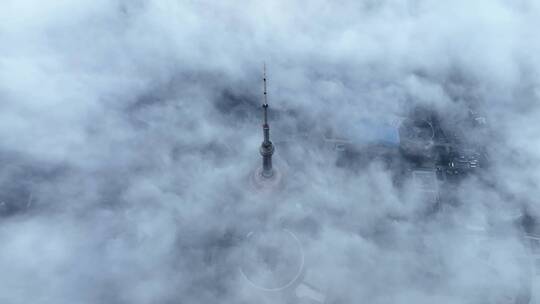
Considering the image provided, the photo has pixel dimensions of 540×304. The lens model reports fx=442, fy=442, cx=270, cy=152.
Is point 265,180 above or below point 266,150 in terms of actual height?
below

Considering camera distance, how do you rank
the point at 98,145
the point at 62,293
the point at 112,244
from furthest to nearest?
the point at 98,145
the point at 112,244
the point at 62,293

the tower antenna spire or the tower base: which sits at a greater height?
the tower antenna spire

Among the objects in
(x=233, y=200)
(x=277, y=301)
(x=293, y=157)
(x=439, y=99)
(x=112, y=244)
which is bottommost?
(x=277, y=301)

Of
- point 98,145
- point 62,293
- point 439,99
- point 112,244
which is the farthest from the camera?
point 439,99

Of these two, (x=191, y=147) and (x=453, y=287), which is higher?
(x=191, y=147)

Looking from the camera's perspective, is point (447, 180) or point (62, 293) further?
point (447, 180)

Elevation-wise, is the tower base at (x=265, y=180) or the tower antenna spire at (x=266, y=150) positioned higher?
the tower antenna spire at (x=266, y=150)

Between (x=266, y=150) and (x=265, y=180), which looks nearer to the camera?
(x=266, y=150)

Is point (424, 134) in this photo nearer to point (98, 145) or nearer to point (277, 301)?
point (277, 301)

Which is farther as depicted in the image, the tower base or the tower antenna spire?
the tower base

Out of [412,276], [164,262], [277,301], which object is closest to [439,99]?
[412,276]

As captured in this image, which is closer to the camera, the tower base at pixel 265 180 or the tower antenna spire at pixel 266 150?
the tower antenna spire at pixel 266 150
